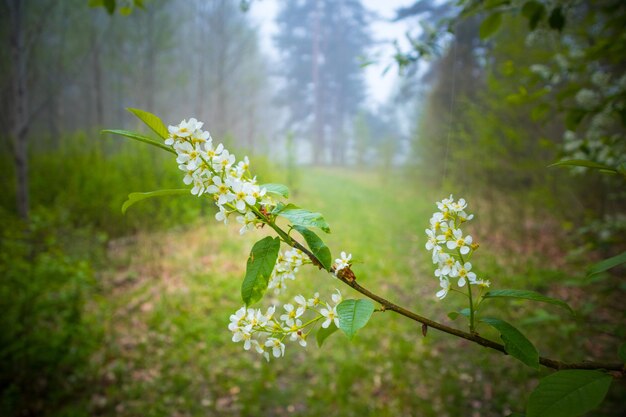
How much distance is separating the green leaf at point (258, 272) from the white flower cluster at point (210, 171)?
71mm

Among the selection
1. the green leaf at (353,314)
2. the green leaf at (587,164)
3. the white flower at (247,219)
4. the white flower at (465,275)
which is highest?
the green leaf at (587,164)

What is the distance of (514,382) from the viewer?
9.53 ft

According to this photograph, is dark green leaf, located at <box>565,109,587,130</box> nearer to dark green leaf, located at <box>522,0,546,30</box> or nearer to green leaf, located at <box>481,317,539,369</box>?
dark green leaf, located at <box>522,0,546,30</box>

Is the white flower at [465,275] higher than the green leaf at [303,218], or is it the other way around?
the green leaf at [303,218]

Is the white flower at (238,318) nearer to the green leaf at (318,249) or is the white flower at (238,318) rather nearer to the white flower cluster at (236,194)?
the white flower cluster at (236,194)

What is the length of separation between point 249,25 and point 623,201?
12518 mm

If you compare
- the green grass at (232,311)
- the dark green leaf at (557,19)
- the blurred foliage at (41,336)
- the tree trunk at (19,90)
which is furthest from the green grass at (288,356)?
the dark green leaf at (557,19)

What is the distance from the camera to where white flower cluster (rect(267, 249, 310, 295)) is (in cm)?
74

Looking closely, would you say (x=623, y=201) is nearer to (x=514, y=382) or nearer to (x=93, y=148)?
(x=514, y=382)

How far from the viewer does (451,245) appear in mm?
655

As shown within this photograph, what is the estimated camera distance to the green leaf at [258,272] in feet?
1.98

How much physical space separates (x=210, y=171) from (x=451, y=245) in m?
0.47

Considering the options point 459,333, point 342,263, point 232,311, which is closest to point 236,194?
point 342,263

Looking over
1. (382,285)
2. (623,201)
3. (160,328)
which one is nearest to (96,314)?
(160,328)
